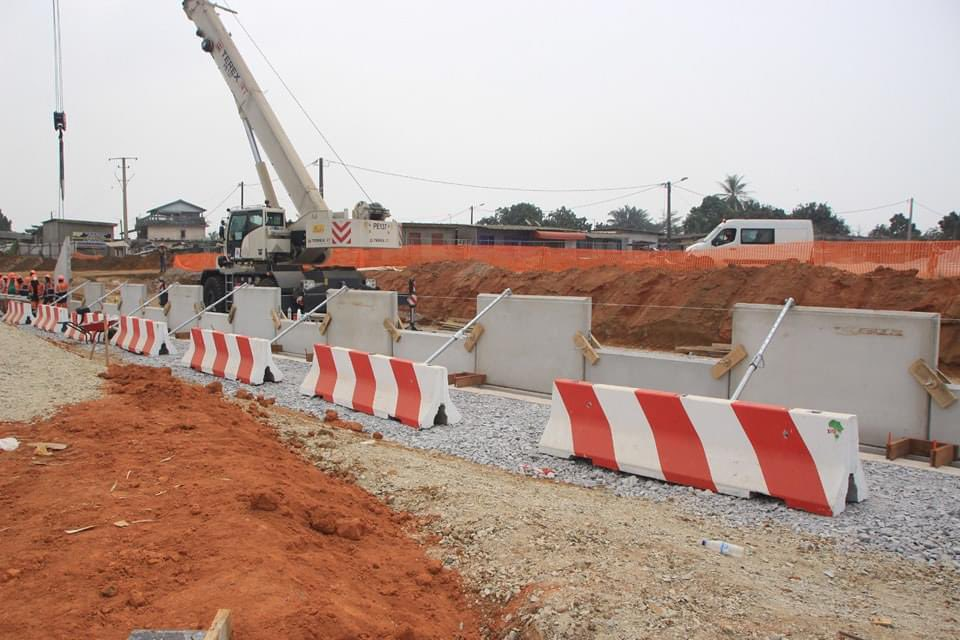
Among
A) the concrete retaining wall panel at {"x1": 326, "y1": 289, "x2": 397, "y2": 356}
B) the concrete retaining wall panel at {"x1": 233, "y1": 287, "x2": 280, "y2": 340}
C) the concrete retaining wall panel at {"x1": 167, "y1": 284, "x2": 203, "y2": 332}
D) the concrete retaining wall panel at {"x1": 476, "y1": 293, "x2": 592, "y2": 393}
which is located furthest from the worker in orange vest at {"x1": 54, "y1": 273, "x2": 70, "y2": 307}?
the concrete retaining wall panel at {"x1": 476, "y1": 293, "x2": 592, "y2": 393}

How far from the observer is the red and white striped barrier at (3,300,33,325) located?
82.5 feet

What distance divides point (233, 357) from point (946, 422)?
33.6 feet

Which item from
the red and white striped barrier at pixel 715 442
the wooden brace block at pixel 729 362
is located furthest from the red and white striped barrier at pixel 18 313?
the wooden brace block at pixel 729 362

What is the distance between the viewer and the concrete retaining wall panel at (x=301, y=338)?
14.6 metres

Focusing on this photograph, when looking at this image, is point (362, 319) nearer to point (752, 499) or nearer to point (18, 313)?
point (752, 499)

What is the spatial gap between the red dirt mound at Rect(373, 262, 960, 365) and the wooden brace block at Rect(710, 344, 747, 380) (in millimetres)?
6931

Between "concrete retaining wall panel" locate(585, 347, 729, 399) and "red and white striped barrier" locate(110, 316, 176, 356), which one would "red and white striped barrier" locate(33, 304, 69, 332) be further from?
"concrete retaining wall panel" locate(585, 347, 729, 399)

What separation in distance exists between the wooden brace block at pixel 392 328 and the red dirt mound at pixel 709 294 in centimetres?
589

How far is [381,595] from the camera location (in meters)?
3.82

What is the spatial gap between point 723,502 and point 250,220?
60.0ft

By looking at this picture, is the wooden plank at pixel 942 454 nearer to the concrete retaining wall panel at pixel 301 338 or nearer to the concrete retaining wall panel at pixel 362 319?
the concrete retaining wall panel at pixel 362 319

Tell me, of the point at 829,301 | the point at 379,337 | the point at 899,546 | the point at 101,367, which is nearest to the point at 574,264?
the point at 829,301

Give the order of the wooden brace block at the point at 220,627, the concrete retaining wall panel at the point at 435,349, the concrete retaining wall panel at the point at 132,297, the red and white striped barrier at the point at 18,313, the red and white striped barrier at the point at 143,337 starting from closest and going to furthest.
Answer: the wooden brace block at the point at 220,627 → the concrete retaining wall panel at the point at 435,349 → the red and white striped barrier at the point at 143,337 → the concrete retaining wall panel at the point at 132,297 → the red and white striped barrier at the point at 18,313

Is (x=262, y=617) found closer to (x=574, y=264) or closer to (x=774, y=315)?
(x=774, y=315)
